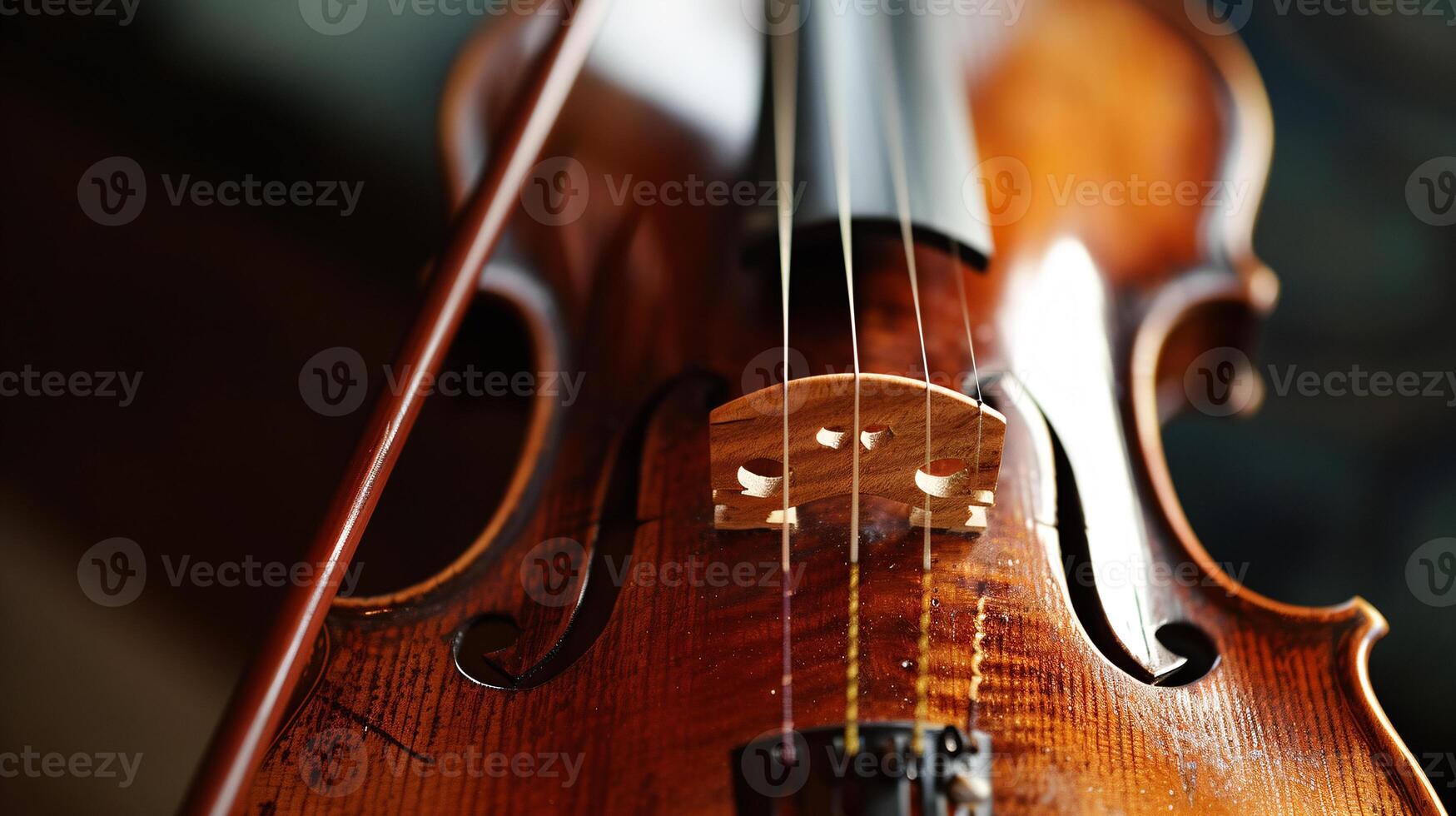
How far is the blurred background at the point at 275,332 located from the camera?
3.34 feet

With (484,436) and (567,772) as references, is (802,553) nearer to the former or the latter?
(567,772)

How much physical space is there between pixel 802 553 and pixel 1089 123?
0.73m

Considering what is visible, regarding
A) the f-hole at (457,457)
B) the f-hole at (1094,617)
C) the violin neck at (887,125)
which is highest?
the violin neck at (887,125)

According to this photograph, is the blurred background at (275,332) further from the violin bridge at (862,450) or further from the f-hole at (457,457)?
the violin bridge at (862,450)

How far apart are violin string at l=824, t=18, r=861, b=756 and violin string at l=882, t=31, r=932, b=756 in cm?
4

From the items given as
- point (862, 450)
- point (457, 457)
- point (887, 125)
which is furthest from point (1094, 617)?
point (457, 457)

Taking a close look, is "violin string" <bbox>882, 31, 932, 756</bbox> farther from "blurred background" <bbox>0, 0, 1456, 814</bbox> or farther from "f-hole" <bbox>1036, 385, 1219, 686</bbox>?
"blurred background" <bbox>0, 0, 1456, 814</bbox>

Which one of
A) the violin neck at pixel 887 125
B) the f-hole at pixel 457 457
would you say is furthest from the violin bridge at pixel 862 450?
the f-hole at pixel 457 457

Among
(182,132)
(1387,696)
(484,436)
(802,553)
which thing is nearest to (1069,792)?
(802,553)

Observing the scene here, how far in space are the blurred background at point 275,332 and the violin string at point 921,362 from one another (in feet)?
1.54

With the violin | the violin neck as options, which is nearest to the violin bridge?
the violin

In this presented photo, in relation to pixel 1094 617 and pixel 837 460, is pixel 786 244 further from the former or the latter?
pixel 1094 617

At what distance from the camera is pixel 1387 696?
0.97 metres

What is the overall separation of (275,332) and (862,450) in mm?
886
